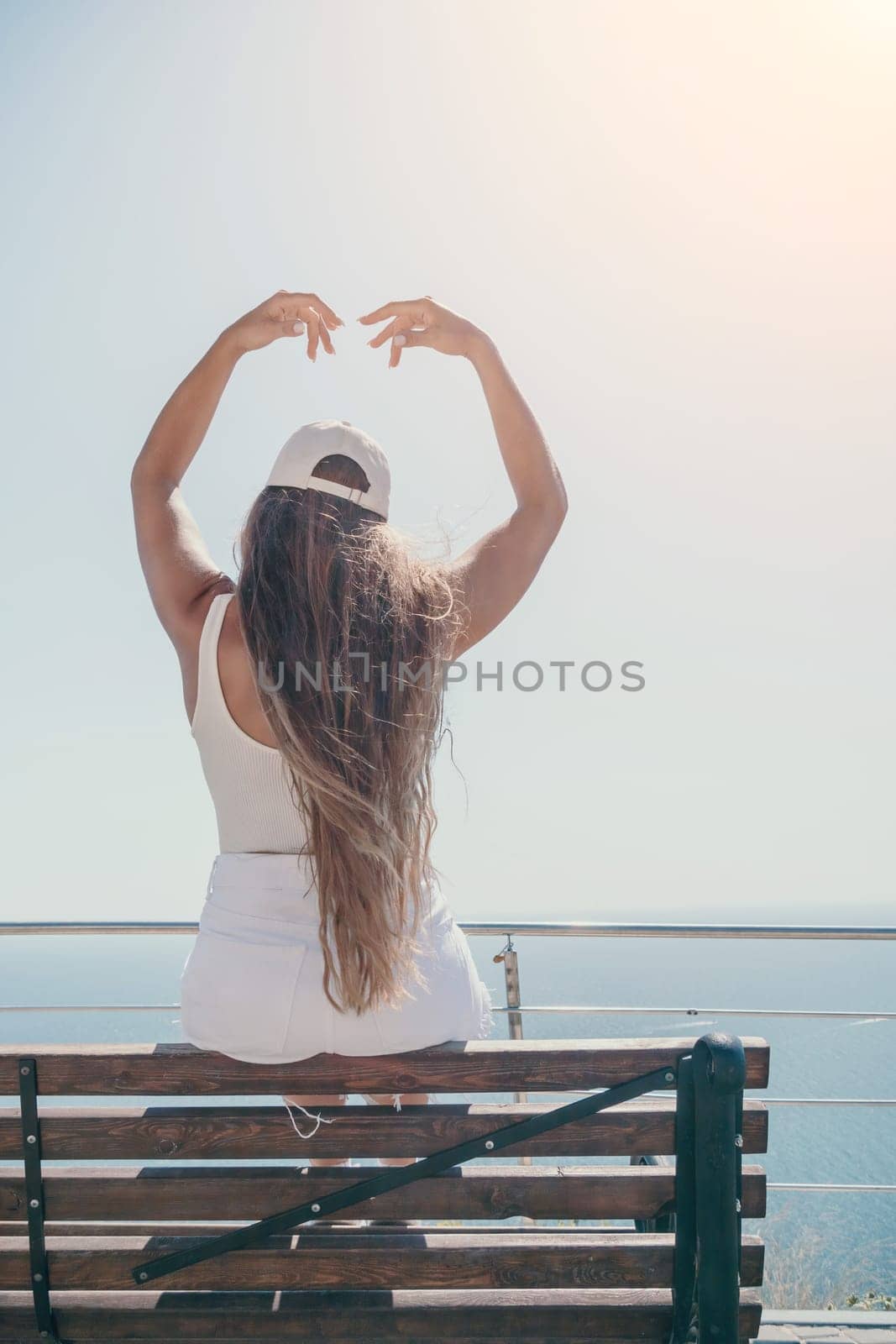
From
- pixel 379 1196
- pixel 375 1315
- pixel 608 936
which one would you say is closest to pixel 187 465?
pixel 379 1196

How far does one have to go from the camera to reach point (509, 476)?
1.84 meters

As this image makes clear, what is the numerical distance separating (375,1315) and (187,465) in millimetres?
1439

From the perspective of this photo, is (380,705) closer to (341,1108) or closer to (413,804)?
(413,804)

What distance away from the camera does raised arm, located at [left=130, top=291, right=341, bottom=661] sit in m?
1.65

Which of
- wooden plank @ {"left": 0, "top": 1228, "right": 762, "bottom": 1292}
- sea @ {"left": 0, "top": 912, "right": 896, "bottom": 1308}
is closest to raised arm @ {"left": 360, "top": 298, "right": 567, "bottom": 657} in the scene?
sea @ {"left": 0, "top": 912, "right": 896, "bottom": 1308}

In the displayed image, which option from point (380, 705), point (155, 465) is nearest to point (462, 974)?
point (380, 705)

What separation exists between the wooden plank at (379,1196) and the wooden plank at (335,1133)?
28mm

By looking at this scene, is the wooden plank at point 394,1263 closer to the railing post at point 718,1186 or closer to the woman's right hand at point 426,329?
the railing post at point 718,1186

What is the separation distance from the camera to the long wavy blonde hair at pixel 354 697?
1446mm

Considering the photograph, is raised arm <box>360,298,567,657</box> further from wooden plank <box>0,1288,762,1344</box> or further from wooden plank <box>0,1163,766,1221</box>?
wooden plank <box>0,1288,762,1344</box>

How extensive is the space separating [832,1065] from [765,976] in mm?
17217

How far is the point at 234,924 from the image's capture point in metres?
1.47

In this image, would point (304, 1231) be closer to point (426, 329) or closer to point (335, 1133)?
point (335, 1133)

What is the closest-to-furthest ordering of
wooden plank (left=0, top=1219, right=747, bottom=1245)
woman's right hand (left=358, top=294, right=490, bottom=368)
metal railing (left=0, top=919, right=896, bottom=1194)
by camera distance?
1. wooden plank (left=0, top=1219, right=747, bottom=1245)
2. woman's right hand (left=358, top=294, right=490, bottom=368)
3. metal railing (left=0, top=919, right=896, bottom=1194)
